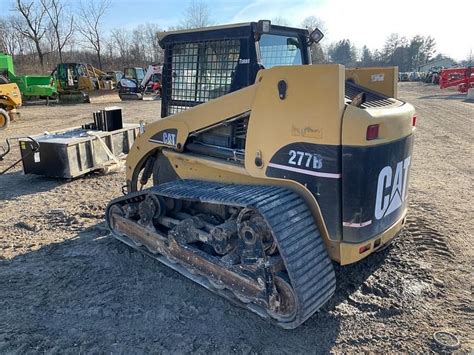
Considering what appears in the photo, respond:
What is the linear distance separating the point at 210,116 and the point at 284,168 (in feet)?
3.17

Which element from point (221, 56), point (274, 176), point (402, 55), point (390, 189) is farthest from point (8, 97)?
point (402, 55)

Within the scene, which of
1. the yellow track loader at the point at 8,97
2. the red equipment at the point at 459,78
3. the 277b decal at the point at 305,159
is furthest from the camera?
the red equipment at the point at 459,78

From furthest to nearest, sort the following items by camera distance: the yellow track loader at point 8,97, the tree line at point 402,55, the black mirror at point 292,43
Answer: the tree line at point 402,55
the yellow track loader at point 8,97
the black mirror at point 292,43

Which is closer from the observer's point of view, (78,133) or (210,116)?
(210,116)

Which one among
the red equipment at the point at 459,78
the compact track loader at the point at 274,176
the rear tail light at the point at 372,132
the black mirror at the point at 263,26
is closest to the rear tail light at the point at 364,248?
the compact track loader at the point at 274,176

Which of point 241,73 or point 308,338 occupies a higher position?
point 241,73

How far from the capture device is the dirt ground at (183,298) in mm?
2801

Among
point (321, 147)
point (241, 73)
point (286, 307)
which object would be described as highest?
point (241, 73)

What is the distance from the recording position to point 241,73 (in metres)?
3.62

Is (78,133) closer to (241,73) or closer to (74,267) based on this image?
(74,267)

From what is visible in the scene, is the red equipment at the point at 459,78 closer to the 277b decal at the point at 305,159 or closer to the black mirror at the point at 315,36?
the black mirror at the point at 315,36

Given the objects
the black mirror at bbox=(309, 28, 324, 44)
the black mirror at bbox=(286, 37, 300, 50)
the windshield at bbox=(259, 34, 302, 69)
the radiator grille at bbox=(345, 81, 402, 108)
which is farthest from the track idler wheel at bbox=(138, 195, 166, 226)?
the black mirror at bbox=(309, 28, 324, 44)

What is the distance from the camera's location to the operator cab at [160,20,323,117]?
3566 mm

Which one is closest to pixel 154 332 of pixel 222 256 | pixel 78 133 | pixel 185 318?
pixel 185 318
